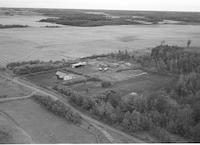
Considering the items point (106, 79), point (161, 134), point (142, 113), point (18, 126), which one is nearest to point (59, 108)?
point (18, 126)

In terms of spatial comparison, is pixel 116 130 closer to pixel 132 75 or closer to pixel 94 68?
pixel 132 75

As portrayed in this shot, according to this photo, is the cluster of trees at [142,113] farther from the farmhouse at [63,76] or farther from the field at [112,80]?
the farmhouse at [63,76]

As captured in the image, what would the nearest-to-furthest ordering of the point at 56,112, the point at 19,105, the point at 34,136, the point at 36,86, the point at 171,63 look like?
1. the point at 34,136
2. the point at 56,112
3. the point at 19,105
4. the point at 36,86
5. the point at 171,63

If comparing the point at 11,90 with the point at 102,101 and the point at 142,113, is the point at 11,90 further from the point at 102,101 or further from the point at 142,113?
the point at 142,113

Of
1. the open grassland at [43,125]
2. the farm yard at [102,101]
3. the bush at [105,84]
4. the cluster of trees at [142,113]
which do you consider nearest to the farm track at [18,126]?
the farm yard at [102,101]

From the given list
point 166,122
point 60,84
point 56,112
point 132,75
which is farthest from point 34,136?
point 132,75

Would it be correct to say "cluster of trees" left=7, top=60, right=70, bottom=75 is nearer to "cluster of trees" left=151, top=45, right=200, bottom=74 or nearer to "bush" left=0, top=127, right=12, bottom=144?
"cluster of trees" left=151, top=45, right=200, bottom=74
